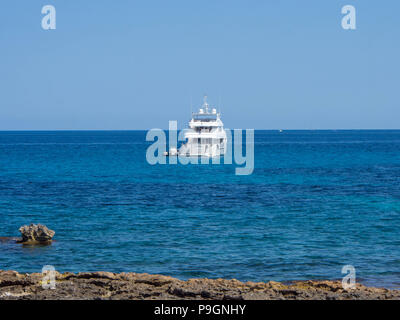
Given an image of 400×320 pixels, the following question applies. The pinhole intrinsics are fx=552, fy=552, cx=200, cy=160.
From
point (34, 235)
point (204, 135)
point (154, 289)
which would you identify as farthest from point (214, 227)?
point (204, 135)

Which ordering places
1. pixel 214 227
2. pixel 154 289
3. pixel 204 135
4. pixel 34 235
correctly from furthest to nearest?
pixel 204 135 < pixel 214 227 < pixel 34 235 < pixel 154 289

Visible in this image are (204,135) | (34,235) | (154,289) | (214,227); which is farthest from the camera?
(204,135)

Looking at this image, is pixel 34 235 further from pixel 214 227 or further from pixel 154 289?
pixel 154 289

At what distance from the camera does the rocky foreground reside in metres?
10.9

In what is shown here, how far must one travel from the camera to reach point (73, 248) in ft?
61.0

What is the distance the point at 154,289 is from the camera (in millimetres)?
11828

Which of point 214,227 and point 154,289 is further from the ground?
point 154,289

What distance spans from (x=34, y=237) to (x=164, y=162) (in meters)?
48.1

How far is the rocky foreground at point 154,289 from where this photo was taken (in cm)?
1093

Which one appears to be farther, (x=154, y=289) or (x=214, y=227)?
(x=214, y=227)
